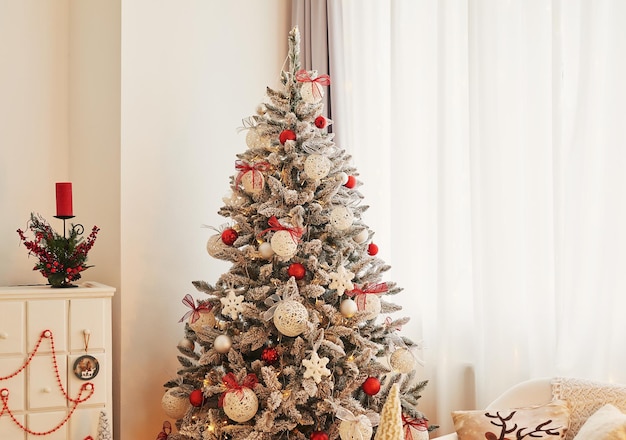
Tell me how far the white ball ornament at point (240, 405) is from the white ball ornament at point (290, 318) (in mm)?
252

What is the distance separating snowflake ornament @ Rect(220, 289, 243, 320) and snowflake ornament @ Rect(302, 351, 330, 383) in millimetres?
329

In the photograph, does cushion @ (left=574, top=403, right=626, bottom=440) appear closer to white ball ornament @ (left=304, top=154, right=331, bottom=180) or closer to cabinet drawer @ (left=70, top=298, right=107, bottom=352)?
white ball ornament @ (left=304, top=154, right=331, bottom=180)

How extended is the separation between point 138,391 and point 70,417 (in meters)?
0.47

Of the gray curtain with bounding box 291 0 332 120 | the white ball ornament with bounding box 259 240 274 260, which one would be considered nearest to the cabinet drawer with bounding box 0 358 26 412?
the white ball ornament with bounding box 259 240 274 260

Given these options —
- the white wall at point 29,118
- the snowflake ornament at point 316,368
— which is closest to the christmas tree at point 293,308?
the snowflake ornament at point 316,368

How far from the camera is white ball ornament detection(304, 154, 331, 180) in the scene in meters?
2.57

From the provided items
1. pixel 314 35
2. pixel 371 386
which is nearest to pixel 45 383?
pixel 371 386

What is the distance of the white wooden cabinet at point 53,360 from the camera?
2.56 m

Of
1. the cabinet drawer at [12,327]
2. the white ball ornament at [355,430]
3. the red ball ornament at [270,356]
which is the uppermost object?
the cabinet drawer at [12,327]

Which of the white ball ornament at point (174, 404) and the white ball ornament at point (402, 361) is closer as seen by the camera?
the white ball ornament at point (402, 361)

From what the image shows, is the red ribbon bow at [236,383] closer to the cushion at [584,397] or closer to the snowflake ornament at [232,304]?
the snowflake ornament at [232,304]

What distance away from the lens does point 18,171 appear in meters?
3.21

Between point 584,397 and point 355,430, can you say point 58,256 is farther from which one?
point 584,397

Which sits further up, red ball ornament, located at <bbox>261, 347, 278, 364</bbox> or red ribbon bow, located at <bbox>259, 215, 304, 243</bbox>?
red ribbon bow, located at <bbox>259, 215, 304, 243</bbox>
